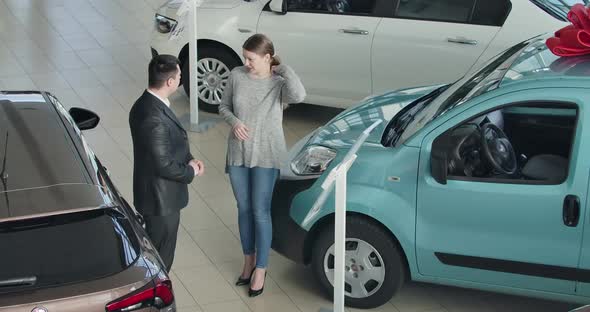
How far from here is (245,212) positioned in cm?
717

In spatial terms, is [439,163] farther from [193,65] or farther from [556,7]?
[193,65]

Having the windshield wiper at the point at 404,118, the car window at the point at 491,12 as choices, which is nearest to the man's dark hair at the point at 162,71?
the windshield wiper at the point at 404,118

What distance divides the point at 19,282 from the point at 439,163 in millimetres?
2652

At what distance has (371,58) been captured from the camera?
31.4 ft

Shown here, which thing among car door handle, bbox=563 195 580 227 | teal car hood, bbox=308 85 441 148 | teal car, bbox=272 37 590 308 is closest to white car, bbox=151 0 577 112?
teal car hood, bbox=308 85 441 148

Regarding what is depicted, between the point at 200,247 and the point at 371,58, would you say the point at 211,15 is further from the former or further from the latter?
the point at 200,247

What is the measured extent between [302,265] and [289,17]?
3.01 metres

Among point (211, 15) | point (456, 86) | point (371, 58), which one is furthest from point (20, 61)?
point (456, 86)

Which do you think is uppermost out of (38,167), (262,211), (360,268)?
(38,167)

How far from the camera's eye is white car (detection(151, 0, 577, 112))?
9195 millimetres

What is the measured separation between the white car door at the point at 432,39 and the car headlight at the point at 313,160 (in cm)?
242

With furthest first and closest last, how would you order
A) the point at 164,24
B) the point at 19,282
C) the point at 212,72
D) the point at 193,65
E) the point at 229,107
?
the point at 164,24 < the point at 212,72 < the point at 193,65 < the point at 229,107 < the point at 19,282

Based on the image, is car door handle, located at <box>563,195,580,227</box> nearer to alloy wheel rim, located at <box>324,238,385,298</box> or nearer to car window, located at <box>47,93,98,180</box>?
alloy wheel rim, located at <box>324,238,385,298</box>

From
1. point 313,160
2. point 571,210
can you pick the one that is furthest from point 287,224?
point 571,210
